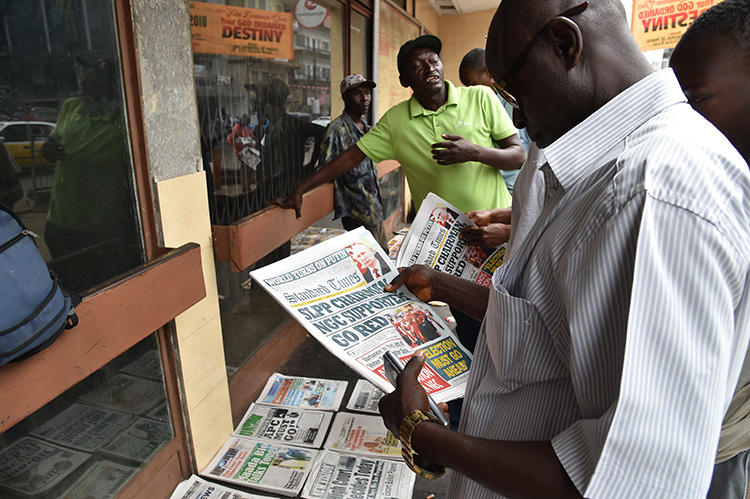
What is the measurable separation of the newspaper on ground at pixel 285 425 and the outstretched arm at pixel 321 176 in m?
1.00

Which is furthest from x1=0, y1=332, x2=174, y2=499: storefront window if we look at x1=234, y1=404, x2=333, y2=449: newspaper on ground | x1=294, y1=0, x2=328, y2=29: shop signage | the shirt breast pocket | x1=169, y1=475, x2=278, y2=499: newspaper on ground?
x1=294, y1=0, x2=328, y2=29: shop signage

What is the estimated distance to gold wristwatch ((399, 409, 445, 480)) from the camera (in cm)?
75

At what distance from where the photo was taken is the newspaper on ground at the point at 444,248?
1.76 m

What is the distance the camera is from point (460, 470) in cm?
65

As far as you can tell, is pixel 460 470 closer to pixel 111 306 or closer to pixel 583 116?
pixel 583 116

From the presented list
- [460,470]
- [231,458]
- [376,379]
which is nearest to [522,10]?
[460,470]

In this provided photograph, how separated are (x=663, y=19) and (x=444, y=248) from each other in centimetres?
317

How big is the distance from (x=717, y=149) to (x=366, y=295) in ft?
3.54

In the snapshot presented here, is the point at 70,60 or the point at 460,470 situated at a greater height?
the point at 70,60

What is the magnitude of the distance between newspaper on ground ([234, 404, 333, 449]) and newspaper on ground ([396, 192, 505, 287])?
102 cm

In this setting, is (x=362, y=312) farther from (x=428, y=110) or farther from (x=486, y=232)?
(x=428, y=110)

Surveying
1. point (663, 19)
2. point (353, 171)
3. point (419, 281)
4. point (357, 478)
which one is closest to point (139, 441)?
point (357, 478)

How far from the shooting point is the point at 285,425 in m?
2.28

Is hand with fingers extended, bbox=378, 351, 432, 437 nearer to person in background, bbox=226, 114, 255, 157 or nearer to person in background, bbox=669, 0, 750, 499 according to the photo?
person in background, bbox=669, 0, 750, 499
